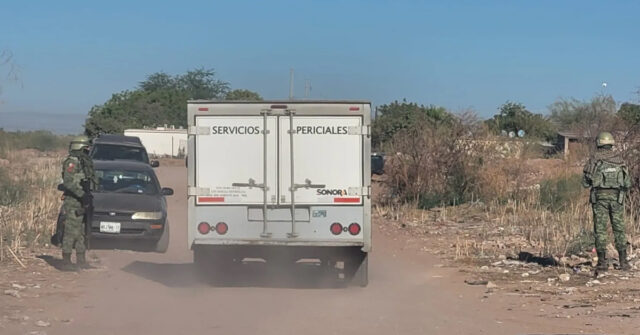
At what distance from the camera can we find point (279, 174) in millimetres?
12000

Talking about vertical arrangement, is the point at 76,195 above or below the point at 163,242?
above

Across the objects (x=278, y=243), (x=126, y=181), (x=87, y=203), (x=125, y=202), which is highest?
(x=126, y=181)

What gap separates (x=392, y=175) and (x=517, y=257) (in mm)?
11491

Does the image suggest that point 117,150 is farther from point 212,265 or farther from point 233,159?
point 233,159

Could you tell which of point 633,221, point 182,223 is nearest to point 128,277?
point 182,223

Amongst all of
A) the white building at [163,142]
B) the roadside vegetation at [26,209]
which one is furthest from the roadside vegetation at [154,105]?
the roadside vegetation at [26,209]

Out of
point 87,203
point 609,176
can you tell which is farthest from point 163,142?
point 609,176

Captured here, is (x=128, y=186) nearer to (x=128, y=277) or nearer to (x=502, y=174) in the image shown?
(x=128, y=277)

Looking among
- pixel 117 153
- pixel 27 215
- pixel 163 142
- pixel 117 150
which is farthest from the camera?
pixel 163 142

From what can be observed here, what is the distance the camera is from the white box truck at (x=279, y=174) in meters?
12.0

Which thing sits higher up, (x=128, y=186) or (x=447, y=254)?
(x=128, y=186)

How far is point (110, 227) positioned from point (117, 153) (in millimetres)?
9375

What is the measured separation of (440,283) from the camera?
13.4 metres

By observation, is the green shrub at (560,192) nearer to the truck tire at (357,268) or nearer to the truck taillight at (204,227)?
the truck tire at (357,268)
